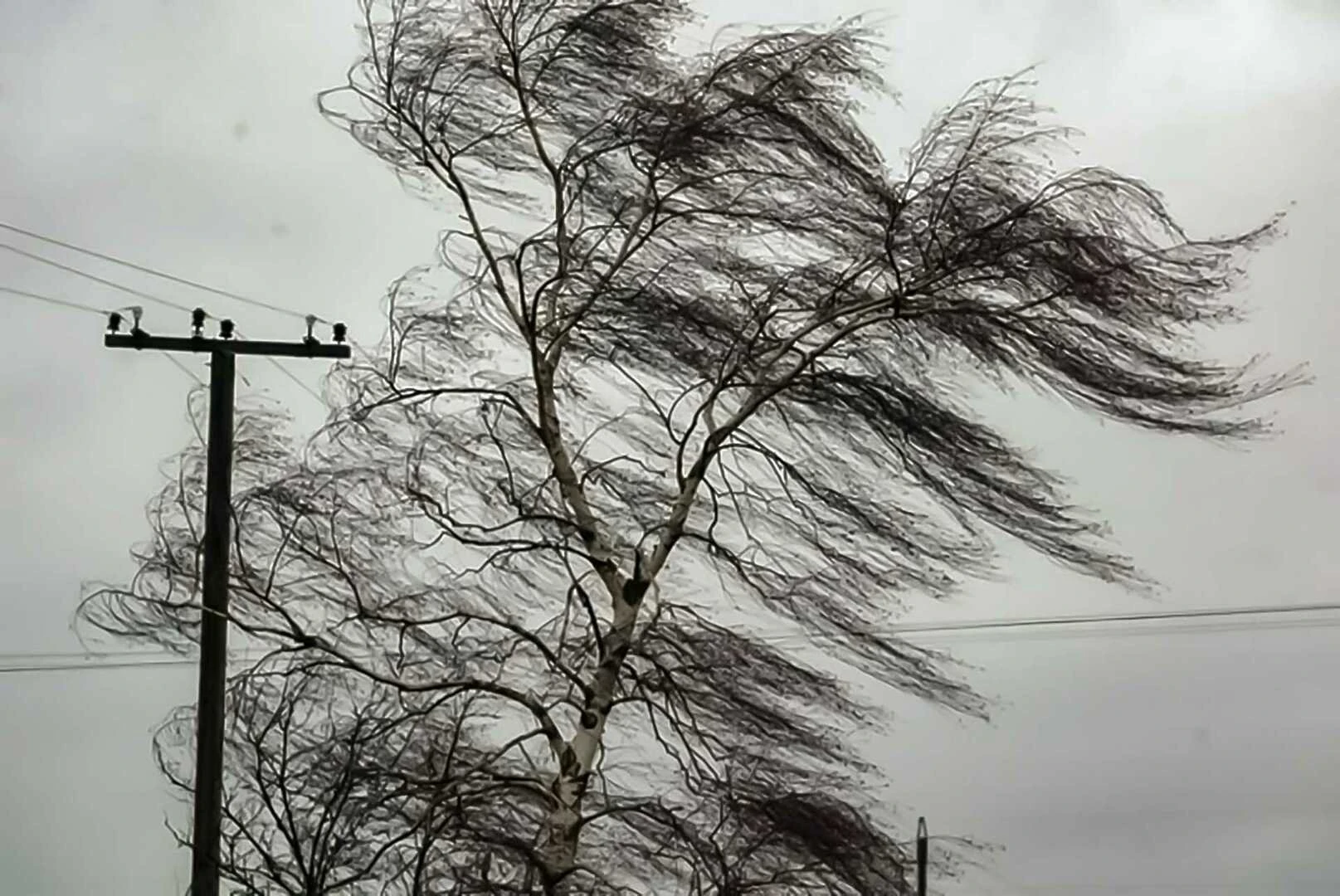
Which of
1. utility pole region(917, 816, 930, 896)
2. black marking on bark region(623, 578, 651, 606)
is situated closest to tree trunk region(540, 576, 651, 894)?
black marking on bark region(623, 578, 651, 606)

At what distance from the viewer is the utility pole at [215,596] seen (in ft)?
26.3

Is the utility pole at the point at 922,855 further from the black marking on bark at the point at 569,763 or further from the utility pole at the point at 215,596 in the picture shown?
the utility pole at the point at 215,596

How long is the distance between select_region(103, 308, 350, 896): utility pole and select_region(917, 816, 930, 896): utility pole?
3.03 meters

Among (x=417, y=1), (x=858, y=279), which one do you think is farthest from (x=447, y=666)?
(x=417, y=1)

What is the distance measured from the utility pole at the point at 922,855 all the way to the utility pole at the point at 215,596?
3.03 meters

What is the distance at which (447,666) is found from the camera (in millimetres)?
7688

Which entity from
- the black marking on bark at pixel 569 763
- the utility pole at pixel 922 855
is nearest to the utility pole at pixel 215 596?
the black marking on bark at pixel 569 763

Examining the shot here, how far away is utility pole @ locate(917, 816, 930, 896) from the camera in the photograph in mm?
7453

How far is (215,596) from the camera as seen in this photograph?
801 cm

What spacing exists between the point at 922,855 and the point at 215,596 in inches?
127

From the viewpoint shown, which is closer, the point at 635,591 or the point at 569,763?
the point at 569,763

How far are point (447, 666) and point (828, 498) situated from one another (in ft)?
5.71

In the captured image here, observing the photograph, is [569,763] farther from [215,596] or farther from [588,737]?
[215,596]

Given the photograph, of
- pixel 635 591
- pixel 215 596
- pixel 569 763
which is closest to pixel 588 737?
pixel 569 763
